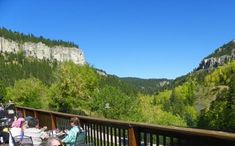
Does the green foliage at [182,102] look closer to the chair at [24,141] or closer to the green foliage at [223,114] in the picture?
the green foliage at [223,114]

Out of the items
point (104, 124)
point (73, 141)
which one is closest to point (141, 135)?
point (104, 124)

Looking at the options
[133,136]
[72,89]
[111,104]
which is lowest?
[111,104]

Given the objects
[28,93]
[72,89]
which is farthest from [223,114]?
[28,93]

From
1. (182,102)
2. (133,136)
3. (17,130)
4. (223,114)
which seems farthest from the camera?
(182,102)

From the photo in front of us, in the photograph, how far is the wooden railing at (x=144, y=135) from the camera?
3.82 meters

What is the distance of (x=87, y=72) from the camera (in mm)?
65562

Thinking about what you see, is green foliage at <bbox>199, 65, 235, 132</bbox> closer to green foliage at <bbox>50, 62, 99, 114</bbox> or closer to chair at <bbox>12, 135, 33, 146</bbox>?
green foliage at <bbox>50, 62, 99, 114</bbox>

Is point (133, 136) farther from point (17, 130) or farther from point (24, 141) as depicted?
point (17, 130)

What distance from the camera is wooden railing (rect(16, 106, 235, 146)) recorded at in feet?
12.5

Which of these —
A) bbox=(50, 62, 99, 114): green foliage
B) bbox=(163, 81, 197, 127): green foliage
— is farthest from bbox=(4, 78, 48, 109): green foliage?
bbox=(163, 81, 197, 127): green foliage

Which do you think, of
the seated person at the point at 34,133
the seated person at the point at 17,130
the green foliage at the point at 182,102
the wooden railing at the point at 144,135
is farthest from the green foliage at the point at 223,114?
the wooden railing at the point at 144,135

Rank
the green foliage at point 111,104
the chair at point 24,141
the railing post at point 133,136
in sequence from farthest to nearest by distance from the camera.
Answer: the green foliage at point 111,104
the chair at point 24,141
the railing post at point 133,136

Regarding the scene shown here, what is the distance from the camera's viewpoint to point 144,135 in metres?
5.46

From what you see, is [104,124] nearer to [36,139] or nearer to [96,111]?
[36,139]
